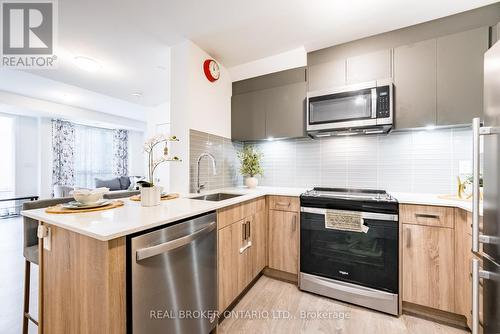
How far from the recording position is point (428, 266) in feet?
5.22

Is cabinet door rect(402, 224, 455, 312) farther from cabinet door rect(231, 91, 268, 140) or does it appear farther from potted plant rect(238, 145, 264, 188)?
cabinet door rect(231, 91, 268, 140)

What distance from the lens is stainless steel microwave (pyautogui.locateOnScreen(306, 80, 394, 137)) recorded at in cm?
187

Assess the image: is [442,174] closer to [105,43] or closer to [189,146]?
[189,146]

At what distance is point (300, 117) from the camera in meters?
2.35

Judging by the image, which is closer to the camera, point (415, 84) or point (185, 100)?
point (415, 84)

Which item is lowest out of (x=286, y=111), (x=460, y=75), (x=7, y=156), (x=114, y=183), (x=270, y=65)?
(x=114, y=183)

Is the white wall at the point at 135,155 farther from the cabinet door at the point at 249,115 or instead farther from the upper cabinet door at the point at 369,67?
the upper cabinet door at the point at 369,67

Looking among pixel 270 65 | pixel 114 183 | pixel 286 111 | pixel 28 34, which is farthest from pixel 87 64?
pixel 114 183

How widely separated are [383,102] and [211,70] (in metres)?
1.77

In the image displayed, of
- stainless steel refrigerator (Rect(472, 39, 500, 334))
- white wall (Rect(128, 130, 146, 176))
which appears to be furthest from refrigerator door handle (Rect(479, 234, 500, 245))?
white wall (Rect(128, 130, 146, 176))

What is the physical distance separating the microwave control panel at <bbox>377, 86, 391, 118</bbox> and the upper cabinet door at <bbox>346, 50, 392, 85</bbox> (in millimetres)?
191

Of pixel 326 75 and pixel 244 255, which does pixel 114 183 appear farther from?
pixel 326 75

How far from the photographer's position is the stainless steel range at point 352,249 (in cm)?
167

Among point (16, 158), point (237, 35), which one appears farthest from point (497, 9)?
point (16, 158)
